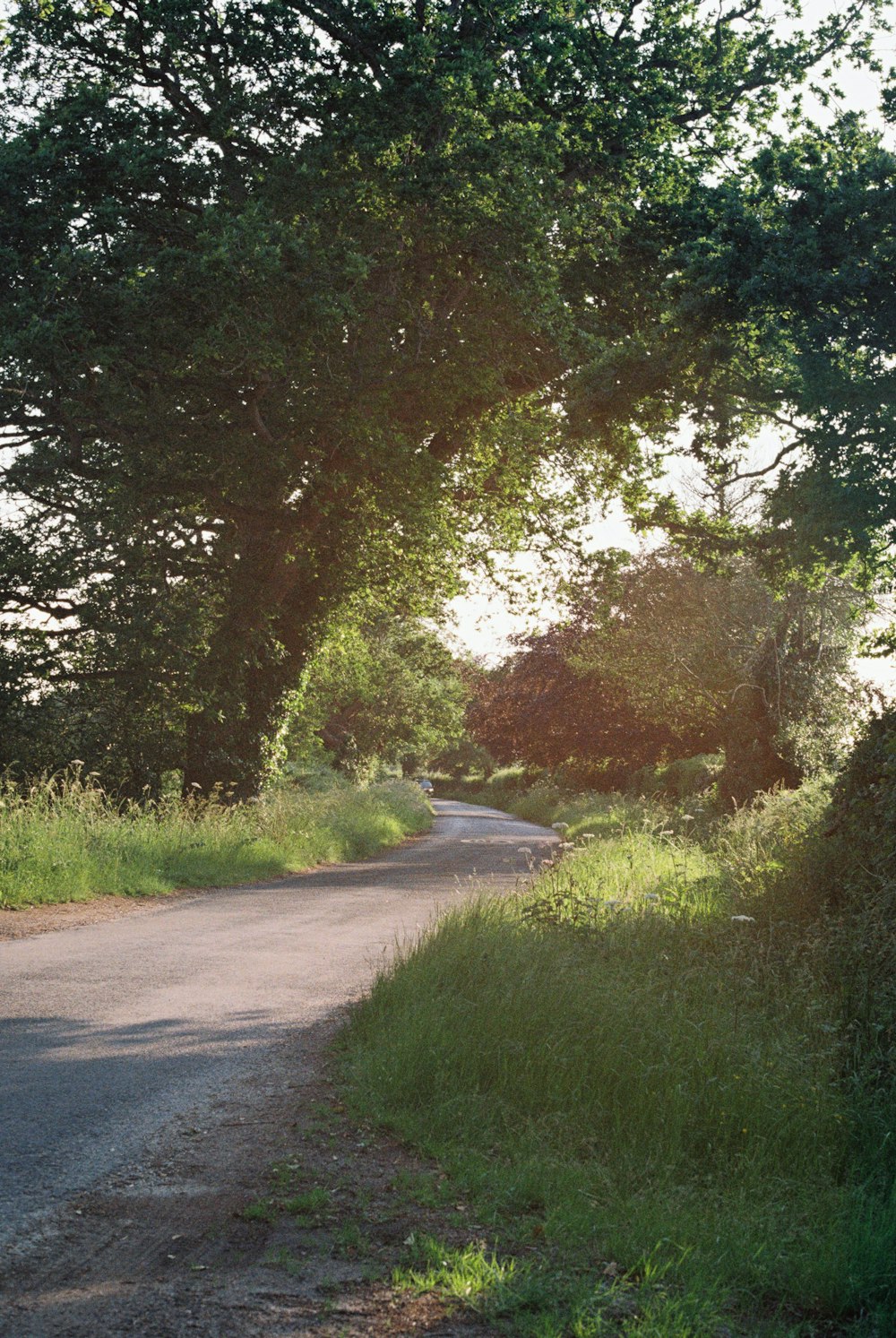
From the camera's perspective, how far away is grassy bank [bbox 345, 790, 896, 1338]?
4.23 m

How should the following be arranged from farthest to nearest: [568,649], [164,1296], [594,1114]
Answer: [568,649] → [594,1114] → [164,1296]

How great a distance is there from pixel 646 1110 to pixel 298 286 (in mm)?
12894

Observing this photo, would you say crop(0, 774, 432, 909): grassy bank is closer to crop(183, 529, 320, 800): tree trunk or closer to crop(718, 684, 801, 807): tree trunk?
crop(183, 529, 320, 800): tree trunk

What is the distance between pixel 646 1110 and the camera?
5.91m

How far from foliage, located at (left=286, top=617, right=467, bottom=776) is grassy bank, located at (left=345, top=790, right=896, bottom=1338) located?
74.4 ft

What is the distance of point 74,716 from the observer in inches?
864

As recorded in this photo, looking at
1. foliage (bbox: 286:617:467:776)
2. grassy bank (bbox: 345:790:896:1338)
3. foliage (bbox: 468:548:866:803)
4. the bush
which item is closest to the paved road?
grassy bank (bbox: 345:790:896:1338)

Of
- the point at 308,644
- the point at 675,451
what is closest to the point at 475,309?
the point at 675,451

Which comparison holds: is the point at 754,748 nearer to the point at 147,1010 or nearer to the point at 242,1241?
the point at 147,1010

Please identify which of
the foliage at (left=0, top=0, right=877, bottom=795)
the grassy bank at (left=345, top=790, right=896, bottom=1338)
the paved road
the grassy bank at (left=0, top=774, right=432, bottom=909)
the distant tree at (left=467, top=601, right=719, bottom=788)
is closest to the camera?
the grassy bank at (left=345, top=790, right=896, bottom=1338)

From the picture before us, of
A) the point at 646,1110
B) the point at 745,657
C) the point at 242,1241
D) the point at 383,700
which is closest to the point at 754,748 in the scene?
→ the point at 745,657

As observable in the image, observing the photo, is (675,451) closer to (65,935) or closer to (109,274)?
(109,274)

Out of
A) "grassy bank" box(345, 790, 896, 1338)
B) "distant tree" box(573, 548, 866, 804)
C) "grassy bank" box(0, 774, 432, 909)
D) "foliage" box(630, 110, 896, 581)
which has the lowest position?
"grassy bank" box(345, 790, 896, 1338)

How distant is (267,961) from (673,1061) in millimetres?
4825
